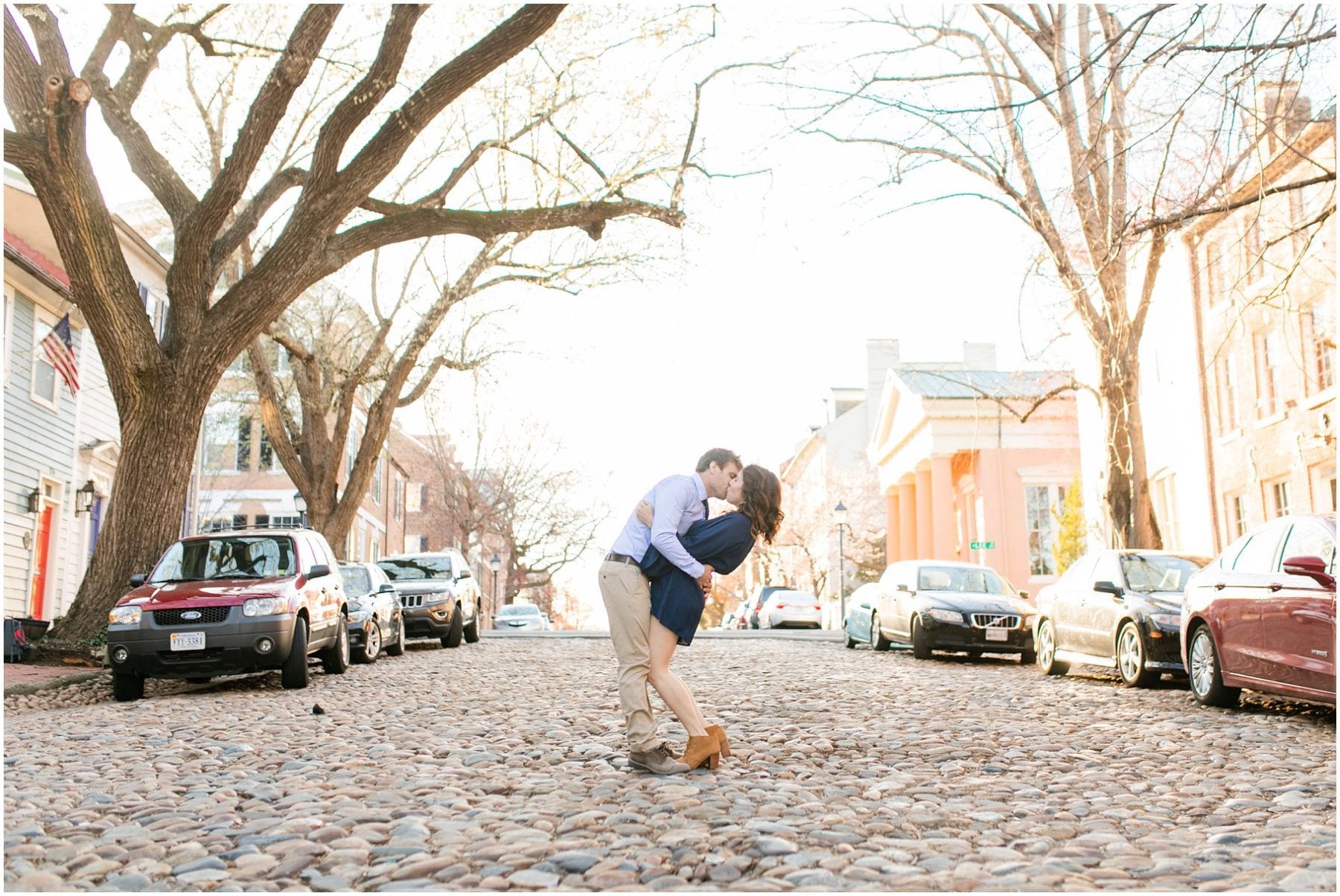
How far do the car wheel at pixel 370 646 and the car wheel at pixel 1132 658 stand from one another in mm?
9683

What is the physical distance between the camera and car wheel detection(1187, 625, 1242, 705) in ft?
35.7

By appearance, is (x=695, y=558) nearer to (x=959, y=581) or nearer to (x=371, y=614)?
(x=371, y=614)

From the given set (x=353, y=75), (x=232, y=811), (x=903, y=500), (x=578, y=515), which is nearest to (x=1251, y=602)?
(x=232, y=811)

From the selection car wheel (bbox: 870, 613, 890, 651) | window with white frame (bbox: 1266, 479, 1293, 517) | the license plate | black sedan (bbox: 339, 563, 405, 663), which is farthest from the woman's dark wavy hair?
window with white frame (bbox: 1266, 479, 1293, 517)

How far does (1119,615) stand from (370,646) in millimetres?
9809

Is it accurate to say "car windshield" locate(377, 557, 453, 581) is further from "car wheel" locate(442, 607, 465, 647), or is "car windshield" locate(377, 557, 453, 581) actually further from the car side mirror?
the car side mirror

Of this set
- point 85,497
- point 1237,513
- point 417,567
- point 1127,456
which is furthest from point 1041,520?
point 85,497

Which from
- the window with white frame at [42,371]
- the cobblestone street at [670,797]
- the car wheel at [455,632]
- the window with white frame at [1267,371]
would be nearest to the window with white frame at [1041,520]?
the window with white frame at [1267,371]

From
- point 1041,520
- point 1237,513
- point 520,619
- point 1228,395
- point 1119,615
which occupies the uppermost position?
point 1228,395

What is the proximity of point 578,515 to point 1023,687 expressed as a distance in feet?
156

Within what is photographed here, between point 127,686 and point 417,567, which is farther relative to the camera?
point 417,567

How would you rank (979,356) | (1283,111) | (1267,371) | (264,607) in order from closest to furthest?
1. (1283,111)
2. (264,607)
3. (1267,371)
4. (979,356)

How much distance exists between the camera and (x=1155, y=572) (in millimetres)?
14672

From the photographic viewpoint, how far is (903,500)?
176 ft
